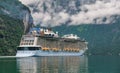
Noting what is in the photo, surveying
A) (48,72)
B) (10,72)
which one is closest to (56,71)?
(48,72)

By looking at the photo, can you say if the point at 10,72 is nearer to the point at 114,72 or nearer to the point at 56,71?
the point at 56,71

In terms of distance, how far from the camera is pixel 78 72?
107875 mm

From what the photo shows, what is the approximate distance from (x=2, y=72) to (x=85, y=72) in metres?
19.4

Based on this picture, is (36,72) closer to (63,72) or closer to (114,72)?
(63,72)

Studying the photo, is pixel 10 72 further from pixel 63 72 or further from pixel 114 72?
pixel 114 72

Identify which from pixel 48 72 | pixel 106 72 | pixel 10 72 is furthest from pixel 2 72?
pixel 106 72

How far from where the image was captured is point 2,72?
108938 millimetres

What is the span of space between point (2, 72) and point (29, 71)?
22.0ft

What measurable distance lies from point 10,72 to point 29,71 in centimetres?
475

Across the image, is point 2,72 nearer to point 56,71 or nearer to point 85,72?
point 56,71

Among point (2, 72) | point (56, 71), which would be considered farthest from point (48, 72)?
point (2, 72)

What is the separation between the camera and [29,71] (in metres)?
112

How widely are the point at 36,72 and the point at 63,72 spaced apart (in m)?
6.23

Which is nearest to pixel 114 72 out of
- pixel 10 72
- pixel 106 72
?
pixel 106 72
